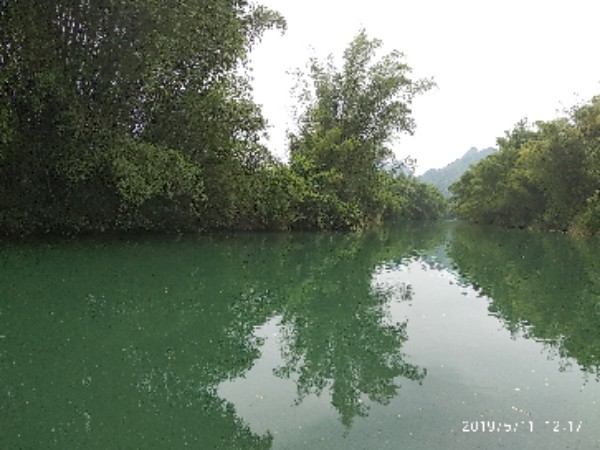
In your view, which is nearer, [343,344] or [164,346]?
[164,346]

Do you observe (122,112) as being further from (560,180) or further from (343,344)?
(560,180)

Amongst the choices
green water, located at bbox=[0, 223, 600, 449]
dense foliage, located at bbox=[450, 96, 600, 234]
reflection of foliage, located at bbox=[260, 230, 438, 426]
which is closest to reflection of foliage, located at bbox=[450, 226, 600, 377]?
green water, located at bbox=[0, 223, 600, 449]

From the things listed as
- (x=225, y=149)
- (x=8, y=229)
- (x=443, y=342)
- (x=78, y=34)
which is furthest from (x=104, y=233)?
(x=443, y=342)

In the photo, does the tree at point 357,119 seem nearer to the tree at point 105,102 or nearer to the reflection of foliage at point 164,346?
the tree at point 105,102

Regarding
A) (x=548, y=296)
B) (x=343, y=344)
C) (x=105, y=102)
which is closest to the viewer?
(x=343, y=344)

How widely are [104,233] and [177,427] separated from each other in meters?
22.2

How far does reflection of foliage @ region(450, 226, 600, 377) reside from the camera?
26.2 ft

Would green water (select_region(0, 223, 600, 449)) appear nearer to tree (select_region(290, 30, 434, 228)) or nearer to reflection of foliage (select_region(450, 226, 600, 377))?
reflection of foliage (select_region(450, 226, 600, 377))

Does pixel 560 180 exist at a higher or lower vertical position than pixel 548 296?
higher

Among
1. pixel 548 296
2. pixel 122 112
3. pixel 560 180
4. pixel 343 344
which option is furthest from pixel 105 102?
pixel 560 180

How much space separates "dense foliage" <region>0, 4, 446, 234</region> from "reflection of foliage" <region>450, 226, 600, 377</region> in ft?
44.8

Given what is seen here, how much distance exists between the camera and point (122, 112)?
75.4 feet

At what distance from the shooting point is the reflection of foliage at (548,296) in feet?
26.2

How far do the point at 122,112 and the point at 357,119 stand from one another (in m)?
23.7
